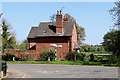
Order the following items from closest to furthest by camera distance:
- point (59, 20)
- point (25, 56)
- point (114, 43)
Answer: point (114, 43)
point (25, 56)
point (59, 20)

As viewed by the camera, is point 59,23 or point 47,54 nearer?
point 47,54

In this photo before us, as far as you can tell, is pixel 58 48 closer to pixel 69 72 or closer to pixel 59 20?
pixel 59 20

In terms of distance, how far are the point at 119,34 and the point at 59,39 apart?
18.5 meters

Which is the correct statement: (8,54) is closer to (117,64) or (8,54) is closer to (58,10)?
(58,10)

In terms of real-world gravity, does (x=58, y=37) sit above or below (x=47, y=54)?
above

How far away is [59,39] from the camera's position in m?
39.4

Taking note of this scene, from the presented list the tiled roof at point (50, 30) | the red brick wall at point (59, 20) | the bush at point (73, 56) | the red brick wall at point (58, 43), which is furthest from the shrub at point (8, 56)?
the red brick wall at point (59, 20)

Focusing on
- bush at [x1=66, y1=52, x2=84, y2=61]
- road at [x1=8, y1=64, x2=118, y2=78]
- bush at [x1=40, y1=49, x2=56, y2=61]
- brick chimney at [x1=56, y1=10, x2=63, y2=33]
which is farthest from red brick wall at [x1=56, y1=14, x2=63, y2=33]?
road at [x1=8, y1=64, x2=118, y2=78]

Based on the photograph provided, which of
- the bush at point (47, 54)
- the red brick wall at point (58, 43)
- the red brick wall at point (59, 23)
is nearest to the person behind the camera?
the bush at point (47, 54)

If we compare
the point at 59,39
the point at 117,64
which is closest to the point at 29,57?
the point at 59,39

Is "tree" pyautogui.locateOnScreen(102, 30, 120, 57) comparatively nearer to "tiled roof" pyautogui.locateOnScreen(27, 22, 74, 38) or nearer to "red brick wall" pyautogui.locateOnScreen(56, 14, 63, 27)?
"tiled roof" pyautogui.locateOnScreen(27, 22, 74, 38)

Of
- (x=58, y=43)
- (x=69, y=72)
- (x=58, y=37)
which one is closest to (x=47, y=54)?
(x=58, y=43)

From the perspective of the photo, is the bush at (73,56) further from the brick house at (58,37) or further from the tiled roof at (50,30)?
the tiled roof at (50,30)

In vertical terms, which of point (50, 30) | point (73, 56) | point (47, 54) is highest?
point (50, 30)
